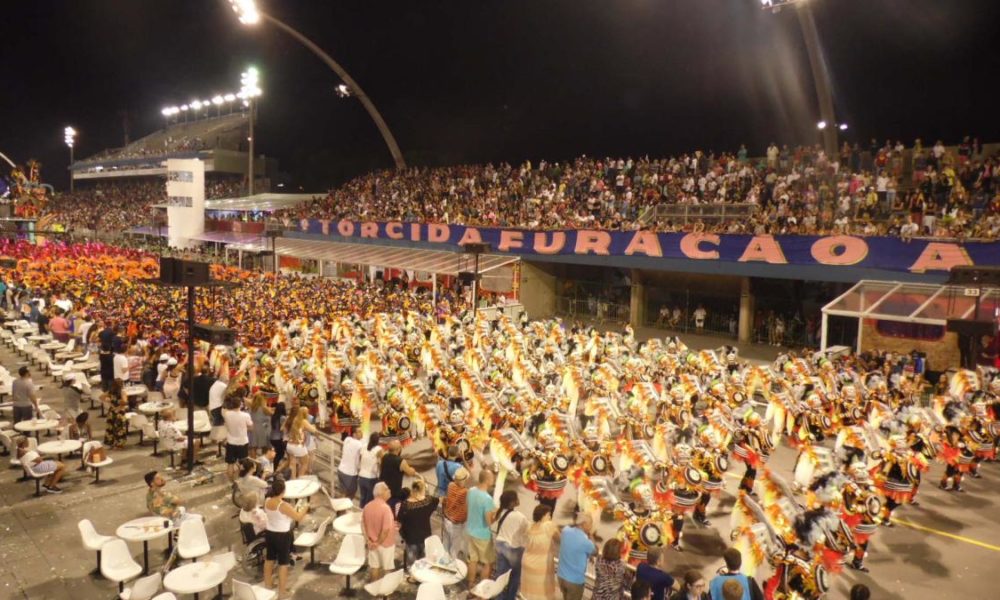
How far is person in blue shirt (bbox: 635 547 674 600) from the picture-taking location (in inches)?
220

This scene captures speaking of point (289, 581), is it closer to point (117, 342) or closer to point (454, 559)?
point (454, 559)

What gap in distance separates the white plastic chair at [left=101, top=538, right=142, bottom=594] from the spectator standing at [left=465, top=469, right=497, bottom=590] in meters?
3.35

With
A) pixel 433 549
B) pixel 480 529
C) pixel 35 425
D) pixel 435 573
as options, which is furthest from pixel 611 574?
pixel 35 425

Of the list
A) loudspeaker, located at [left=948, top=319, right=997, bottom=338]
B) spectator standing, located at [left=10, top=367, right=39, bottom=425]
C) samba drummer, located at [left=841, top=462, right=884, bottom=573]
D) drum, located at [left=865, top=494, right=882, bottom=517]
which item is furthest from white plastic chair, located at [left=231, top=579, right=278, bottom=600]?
loudspeaker, located at [left=948, top=319, right=997, bottom=338]

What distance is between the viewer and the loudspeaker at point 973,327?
11680 mm

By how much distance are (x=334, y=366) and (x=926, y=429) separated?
30.2 ft

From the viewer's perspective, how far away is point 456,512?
7086 millimetres

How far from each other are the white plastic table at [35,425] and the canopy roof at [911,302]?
16524mm

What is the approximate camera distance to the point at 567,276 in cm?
2773

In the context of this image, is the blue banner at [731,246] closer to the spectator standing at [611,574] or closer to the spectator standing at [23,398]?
the spectator standing at [23,398]

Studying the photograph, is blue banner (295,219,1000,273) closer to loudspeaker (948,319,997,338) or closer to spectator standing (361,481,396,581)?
loudspeaker (948,319,997,338)

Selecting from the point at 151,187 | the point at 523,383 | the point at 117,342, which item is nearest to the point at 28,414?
the point at 117,342

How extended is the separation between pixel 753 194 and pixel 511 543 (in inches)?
761

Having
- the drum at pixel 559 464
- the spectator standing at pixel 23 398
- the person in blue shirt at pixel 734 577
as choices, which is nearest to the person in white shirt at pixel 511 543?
the drum at pixel 559 464
